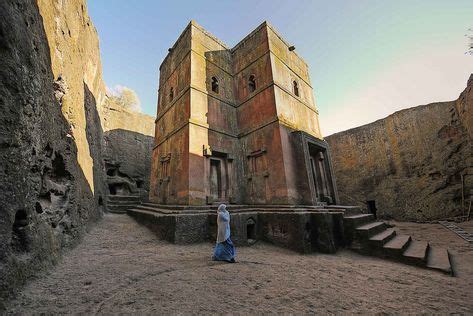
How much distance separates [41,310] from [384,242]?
773cm

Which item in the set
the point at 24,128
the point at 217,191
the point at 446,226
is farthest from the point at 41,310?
the point at 446,226

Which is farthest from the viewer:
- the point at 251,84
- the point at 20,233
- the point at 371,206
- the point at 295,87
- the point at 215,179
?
the point at 371,206

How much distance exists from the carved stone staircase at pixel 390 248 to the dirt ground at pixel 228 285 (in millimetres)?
284

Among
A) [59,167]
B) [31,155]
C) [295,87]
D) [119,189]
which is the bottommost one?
[31,155]

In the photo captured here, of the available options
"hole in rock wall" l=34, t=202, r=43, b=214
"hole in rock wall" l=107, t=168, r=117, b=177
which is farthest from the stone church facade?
"hole in rock wall" l=107, t=168, r=117, b=177

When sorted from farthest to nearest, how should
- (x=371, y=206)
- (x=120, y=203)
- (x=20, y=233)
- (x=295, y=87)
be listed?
(x=371, y=206) → (x=120, y=203) → (x=295, y=87) → (x=20, y=233)

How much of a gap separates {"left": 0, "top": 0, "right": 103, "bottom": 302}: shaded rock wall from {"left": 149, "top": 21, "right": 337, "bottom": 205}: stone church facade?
388 centimetres

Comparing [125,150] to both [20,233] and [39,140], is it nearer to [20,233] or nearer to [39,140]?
[39,140]

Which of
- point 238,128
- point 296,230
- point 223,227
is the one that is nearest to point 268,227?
point 296,230

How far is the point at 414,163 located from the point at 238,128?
11912 millimetres

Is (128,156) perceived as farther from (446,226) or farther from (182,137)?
(446,226)

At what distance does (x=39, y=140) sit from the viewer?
349 cm

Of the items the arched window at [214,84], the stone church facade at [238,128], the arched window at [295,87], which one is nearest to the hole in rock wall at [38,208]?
the stone church facade at [238,128]

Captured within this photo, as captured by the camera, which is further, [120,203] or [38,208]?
[120,203]
